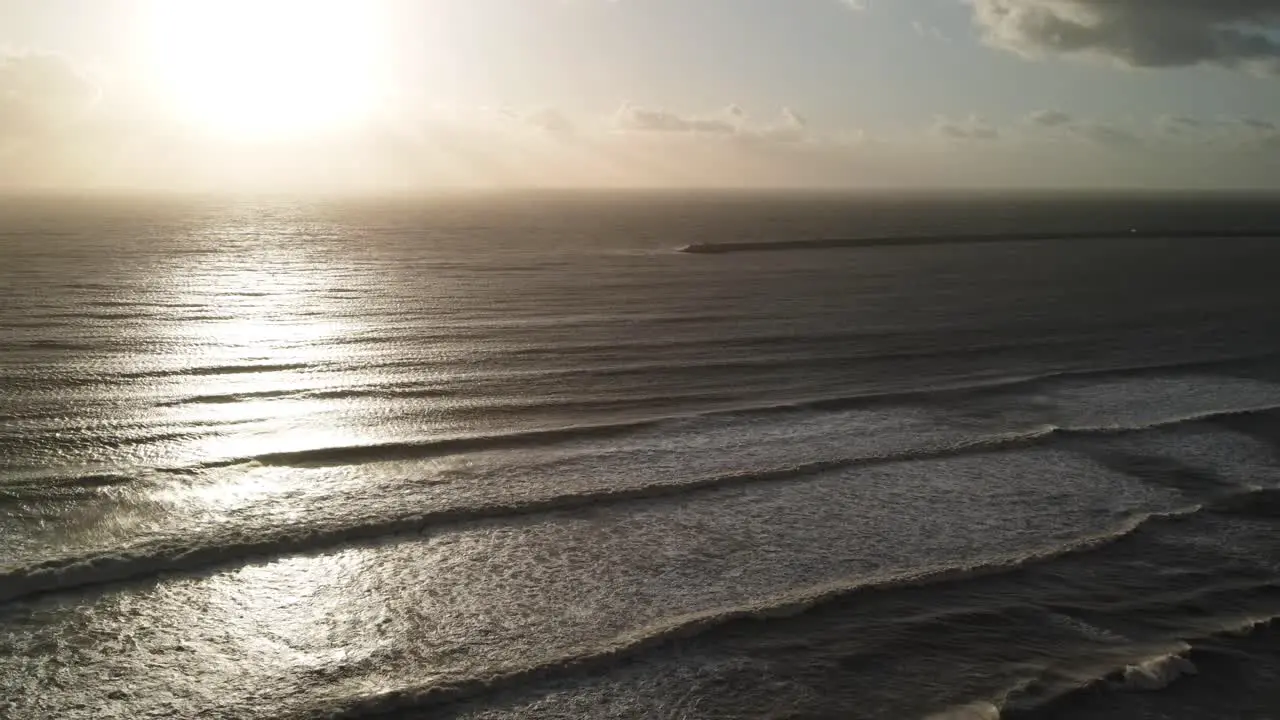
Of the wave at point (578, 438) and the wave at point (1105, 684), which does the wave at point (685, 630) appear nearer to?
the wave at point (1105, 684)

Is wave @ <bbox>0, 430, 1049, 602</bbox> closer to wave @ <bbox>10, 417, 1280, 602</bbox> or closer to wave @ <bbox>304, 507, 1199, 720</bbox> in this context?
wave @ <bbox>10, 417, 1280, 602</bbox>

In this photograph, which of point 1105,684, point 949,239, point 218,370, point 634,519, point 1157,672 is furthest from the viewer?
point 949,239

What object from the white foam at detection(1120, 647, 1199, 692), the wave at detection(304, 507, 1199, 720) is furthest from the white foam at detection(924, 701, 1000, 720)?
the white foam at detection(1120, 647, 1199, 692)

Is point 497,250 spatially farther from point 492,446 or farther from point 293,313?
point 492,446

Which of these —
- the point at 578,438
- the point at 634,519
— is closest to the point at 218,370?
the point at 578,438

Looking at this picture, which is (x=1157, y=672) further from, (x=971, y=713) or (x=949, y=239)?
(x=949, y=239)

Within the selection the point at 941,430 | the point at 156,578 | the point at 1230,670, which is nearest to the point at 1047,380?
the point at 941,430
